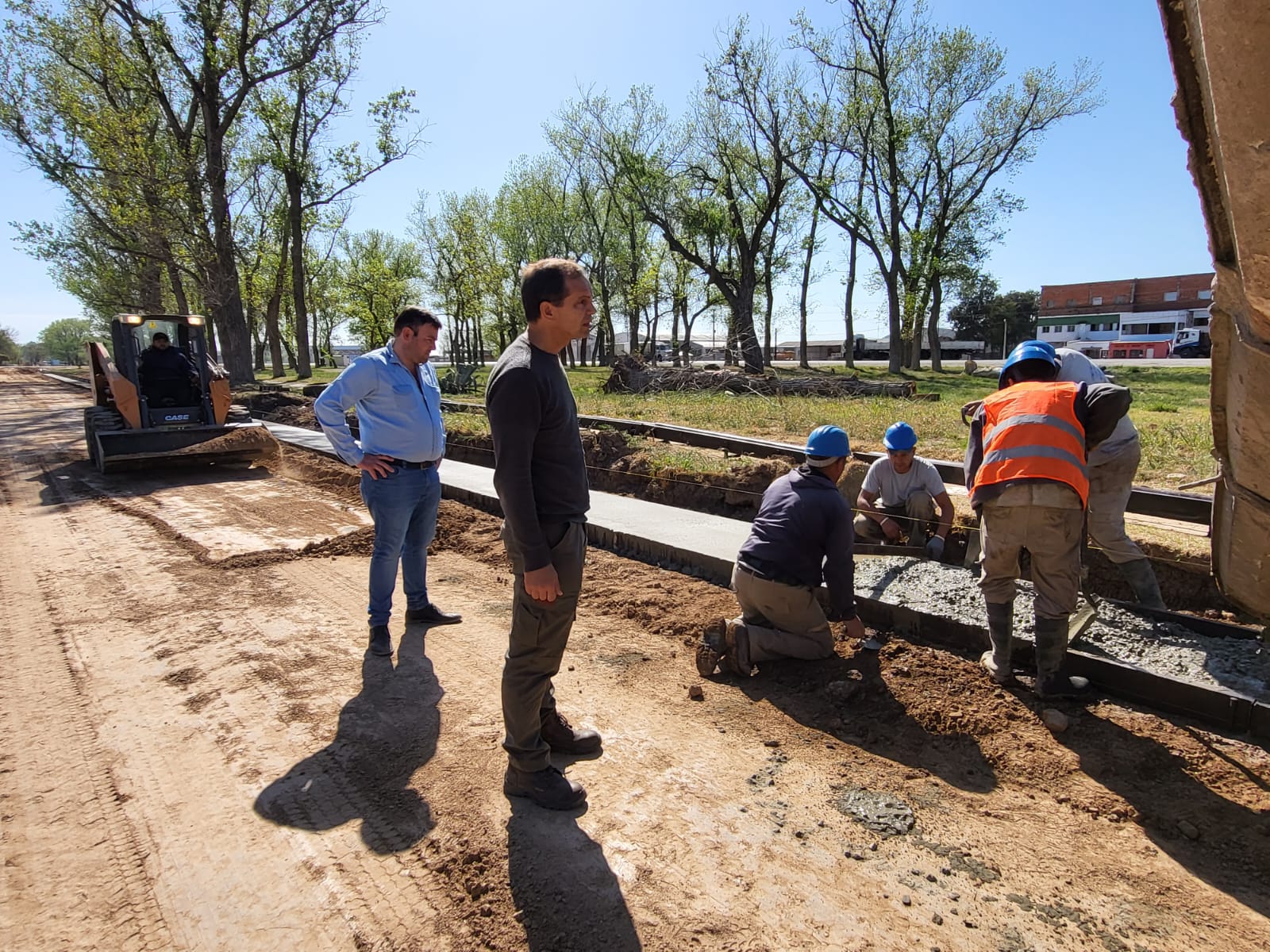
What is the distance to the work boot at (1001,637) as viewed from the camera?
3.94 meters

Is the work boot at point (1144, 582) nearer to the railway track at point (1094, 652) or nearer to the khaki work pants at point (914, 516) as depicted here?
the railway track at point (1094, 652)

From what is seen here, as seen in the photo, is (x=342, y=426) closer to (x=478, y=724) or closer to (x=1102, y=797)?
(x=478, y=724)

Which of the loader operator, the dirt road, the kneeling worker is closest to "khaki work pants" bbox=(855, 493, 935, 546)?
the kneeling worker

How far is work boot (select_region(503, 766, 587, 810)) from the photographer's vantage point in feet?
9.50

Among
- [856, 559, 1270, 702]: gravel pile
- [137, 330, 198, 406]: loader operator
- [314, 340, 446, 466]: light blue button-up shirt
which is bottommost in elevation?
[856, 559, 1270, 702]: gravel pile

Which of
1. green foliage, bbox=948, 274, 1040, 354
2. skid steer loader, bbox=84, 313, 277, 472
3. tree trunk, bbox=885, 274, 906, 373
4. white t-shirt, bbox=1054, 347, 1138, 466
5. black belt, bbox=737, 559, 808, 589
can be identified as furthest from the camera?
green foliage, bbox=948, 274, 1040, 354

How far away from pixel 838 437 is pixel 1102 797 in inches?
83.7

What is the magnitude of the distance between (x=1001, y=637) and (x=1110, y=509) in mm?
1514

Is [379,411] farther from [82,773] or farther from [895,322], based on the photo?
[895,322]

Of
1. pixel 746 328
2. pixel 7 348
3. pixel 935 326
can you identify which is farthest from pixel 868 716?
pixel 7 348

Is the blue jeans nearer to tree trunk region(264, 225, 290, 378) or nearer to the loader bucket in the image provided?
the loader bucket

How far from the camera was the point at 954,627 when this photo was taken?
14.6 feet

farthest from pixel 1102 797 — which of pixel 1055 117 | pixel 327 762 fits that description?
pixel 1055 117

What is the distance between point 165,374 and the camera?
11625 mm
